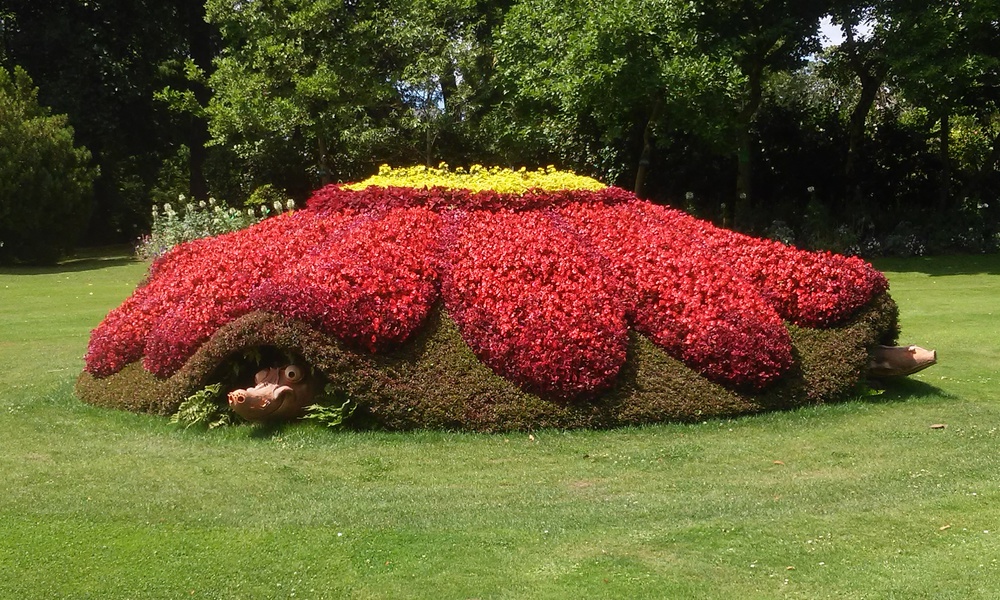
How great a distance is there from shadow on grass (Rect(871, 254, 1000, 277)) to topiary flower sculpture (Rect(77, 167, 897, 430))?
11260 millimetres

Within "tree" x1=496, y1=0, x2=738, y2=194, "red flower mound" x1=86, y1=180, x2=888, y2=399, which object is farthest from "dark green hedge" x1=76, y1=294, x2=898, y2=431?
"tree" x1=496, y1=0, x2=738, y2=194

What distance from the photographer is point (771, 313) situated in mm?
8391

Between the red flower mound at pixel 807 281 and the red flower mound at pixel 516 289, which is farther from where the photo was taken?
the red flower mound at pixel 807 281

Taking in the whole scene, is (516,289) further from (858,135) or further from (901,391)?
(858,135)

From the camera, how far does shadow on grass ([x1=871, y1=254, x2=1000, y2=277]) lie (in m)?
19.3

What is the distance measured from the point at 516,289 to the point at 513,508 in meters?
2.56

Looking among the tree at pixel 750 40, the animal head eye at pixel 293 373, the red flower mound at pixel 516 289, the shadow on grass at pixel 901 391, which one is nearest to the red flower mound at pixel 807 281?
the red flower mound at pixel 516 289

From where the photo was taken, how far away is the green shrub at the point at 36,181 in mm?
23844

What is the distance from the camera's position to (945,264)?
66.6 feet

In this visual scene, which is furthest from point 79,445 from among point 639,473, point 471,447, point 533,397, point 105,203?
point 105,203

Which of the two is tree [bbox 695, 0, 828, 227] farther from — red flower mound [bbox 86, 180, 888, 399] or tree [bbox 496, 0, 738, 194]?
red flower mound [bbox 86, 180, 888, 399]

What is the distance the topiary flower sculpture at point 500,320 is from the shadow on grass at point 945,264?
443 inches

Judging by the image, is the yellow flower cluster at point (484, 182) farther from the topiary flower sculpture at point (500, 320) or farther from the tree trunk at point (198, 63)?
the tree trunk at point (198, 63)

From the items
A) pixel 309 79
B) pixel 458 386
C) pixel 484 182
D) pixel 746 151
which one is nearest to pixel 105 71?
pixel 309 79
